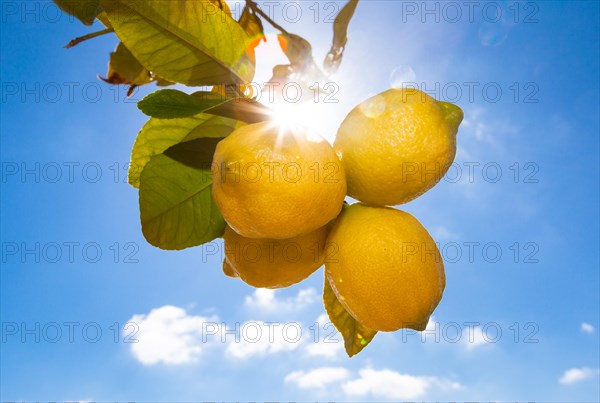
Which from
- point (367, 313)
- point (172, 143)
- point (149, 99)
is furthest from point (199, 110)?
point (367, 313)

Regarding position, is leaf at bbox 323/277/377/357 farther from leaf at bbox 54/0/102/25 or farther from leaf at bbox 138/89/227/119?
leaf at bbox 54/0/102/25

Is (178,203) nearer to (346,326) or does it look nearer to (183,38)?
(183,38)

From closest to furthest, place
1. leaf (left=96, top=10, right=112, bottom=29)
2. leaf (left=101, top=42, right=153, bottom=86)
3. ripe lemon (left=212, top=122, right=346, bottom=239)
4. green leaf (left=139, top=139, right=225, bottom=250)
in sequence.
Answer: ripe lemon (left=212, top=122, right=346, bottom=239), green leaf (left=139, top=139, right=225, bottom=250), leaf (left=96, top=10, right=112, bottom=29), leaf (left=101, top=42, right=153, bottom=86)

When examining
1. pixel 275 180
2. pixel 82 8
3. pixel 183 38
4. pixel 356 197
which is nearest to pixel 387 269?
pixel 356 197

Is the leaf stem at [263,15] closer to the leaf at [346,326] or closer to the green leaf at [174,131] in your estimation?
the green leaf at [174,131]

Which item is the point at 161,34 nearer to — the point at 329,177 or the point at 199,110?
the point at 199,110

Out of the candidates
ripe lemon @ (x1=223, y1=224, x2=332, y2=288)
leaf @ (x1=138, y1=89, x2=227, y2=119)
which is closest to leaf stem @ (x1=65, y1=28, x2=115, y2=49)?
leaf @ (x1=138, y1=89, x2=227, y2=119)
